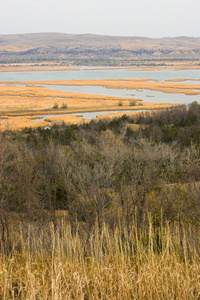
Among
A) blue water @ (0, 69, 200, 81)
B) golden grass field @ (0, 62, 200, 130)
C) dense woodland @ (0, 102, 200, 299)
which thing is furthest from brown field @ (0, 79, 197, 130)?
blue water @ (0, 69, 200, 81)

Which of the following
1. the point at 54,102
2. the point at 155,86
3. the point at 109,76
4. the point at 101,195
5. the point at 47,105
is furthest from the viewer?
the point at 109,76

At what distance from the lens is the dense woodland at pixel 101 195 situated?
690 centimetres

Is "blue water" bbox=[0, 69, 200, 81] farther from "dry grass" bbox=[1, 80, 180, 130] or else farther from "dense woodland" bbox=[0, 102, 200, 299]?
"dense woodland" bbox=[0, 102, 200, 299]

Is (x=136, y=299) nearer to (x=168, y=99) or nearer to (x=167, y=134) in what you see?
(x=167, y=134)

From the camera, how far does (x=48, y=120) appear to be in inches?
1838

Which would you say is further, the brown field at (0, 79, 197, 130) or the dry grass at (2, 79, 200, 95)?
the dry grass at (2, 79, 200, 95)

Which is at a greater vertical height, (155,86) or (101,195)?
(155,86)

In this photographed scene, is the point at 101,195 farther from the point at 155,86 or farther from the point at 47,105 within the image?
the point at 155,86

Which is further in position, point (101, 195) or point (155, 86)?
point (155, 86)

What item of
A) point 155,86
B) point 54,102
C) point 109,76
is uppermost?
point 109,76

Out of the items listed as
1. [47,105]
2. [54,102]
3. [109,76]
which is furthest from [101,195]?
[109,76]

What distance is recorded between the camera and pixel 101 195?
1229 centimetres

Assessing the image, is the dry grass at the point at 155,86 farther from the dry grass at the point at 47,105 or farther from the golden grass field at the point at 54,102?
the dry grass at the point at 47,105

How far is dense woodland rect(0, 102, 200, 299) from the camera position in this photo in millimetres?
6902
